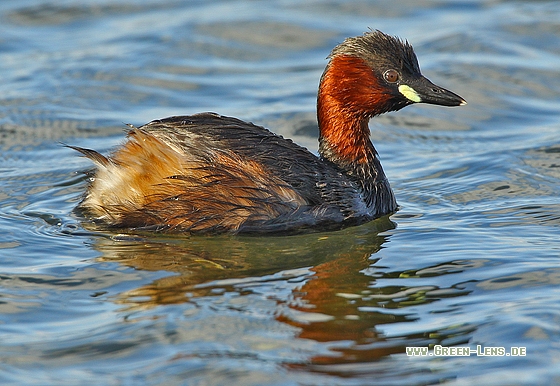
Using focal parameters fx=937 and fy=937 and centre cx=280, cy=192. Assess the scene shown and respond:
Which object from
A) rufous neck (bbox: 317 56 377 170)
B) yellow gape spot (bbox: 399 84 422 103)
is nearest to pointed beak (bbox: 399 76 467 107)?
yellow gape spot (bbox: 399 84 422 103)

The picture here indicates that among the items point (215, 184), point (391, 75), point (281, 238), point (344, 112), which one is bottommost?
point (281, 238)

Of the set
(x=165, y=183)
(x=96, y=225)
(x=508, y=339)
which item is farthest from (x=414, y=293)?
(x=96, y=225)

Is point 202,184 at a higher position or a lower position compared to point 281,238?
higher

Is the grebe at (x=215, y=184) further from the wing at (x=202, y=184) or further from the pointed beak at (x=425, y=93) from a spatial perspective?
the pointed beak at (x=425, y=93)

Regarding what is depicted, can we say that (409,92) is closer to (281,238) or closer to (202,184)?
(281,238)

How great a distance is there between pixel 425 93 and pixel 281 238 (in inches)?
69.8

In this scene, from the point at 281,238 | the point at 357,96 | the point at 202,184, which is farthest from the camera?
the point at 357,96

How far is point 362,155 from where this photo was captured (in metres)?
7.52

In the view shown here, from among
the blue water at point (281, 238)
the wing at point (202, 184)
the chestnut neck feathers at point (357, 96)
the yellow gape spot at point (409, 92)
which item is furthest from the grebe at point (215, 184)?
the yellow gape spot at point (409, 92)

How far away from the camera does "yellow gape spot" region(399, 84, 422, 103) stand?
24.6 feet

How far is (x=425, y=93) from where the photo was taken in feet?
24.5

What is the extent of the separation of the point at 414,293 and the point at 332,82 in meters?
2.24

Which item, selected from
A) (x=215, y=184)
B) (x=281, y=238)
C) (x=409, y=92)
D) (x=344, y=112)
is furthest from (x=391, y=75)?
(x=215, y=184)

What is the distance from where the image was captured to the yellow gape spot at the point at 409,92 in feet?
24.6
